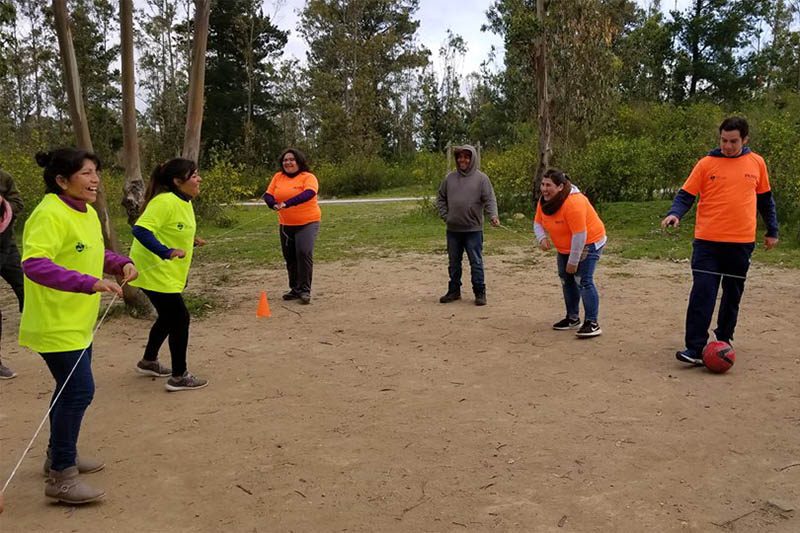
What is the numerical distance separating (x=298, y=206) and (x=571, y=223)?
317 cm

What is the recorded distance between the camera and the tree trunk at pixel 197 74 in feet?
24.9

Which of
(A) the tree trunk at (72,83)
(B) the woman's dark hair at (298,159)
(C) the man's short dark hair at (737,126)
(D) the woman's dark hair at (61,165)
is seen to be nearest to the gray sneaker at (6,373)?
(A) the tree trunk at (72,83)

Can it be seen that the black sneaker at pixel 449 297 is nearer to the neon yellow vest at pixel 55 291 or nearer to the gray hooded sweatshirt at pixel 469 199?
the gray hooded sweatshirt at pixel 469 199

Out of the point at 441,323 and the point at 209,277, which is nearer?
the point at 441,323

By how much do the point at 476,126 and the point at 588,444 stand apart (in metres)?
42.5

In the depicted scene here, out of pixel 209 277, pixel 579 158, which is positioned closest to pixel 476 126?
pixel 579 158

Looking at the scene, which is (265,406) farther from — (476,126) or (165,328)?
(476,126)

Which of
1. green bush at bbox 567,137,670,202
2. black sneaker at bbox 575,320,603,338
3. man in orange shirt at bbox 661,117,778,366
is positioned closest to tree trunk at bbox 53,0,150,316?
black sneaker at bbox 575,320,603,338

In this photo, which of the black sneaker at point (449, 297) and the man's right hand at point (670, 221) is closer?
the man's right hand at point (670, 221)

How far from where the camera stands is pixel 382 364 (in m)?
5.55

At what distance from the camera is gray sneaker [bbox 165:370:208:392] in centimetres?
491

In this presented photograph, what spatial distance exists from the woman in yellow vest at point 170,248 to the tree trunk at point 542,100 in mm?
13684

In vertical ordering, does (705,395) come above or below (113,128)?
below

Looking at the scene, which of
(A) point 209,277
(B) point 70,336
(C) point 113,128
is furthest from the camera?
(C) point 113,128
